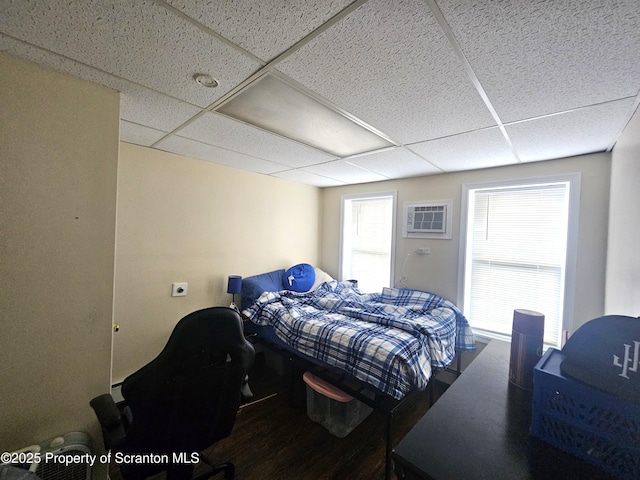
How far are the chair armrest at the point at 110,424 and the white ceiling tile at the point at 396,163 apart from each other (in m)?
2.40

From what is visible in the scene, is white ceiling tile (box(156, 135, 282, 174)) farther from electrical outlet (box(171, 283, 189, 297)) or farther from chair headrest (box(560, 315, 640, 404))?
chair headrest (box(560, 315, 640, 404))

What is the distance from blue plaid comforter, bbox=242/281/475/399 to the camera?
1690mm

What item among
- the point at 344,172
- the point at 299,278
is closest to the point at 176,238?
the point at 299,278

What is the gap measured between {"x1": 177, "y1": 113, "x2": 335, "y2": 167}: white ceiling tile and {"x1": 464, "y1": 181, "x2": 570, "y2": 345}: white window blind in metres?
1.79

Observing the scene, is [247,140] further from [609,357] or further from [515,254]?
[515,254]

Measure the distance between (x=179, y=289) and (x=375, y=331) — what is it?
198 cm

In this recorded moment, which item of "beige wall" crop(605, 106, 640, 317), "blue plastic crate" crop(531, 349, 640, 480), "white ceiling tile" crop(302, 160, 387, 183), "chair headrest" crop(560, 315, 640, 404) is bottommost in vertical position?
"blue plastic crate" crop(531, 349, 640, 480)

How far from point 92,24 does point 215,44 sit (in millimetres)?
428

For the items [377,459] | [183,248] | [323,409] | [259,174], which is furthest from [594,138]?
[183,248]

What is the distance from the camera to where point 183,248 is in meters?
2.58

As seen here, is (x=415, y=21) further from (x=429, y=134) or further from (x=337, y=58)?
(x=429, y=134)

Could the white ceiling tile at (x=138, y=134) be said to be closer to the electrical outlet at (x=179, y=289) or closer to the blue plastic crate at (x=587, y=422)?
the electrical outlet at (x=179, y=289)

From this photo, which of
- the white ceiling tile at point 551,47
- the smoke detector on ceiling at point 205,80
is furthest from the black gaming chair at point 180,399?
the white ceiling tile at point 551,47

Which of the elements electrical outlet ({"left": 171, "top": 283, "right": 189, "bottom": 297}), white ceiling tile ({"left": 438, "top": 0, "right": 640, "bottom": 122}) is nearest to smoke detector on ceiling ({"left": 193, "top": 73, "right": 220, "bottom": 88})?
white ceiling tile ({"left": 438, "top": 0, "right": 640, "bottom": 122})
